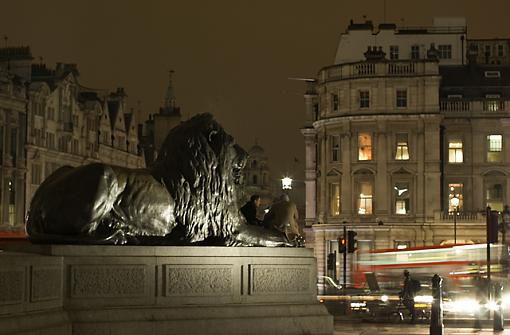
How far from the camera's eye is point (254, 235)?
14.7 meters

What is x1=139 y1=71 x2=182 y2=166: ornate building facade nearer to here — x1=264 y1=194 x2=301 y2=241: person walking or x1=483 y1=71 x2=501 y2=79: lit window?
x1=483 y1=71 x2=501 y2=79: lit window

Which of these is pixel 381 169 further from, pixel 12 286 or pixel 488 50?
pixel 12 286

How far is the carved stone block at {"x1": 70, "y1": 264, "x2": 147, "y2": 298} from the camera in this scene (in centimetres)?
1270

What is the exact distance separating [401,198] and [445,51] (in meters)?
14.3

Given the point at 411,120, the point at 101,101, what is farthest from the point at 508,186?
the point at 101,101

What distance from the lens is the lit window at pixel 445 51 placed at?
77375 millimetres

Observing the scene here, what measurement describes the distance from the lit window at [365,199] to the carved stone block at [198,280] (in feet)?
181

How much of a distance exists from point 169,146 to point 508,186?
5667cm

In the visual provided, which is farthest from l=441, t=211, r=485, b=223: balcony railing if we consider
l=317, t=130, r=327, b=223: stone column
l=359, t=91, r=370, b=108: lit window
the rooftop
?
the rooftop

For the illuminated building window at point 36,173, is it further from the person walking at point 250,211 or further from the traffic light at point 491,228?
the person walking at point 250,211

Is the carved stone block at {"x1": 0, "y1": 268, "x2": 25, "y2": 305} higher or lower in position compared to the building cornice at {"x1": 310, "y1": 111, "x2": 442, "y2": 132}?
lower

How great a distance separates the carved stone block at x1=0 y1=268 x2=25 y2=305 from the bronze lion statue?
5.19ft

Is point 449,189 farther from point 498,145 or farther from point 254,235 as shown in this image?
point 254,235

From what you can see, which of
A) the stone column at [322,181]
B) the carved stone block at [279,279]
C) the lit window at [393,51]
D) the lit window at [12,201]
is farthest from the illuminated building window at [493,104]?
the carved stone block at [279,279]
